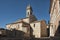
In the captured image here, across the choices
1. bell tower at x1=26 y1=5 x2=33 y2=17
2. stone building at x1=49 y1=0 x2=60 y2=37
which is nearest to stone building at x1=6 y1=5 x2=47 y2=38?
bell tower at x1=26 y1=5 x2=33 y2=17

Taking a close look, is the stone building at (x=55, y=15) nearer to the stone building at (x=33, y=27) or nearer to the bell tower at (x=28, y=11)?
the stone building at (x=33, y=27)

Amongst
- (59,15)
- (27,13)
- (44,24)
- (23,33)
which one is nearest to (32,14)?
(27,13)

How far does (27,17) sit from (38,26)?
24.2ft

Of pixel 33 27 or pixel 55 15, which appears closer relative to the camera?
pixel 55 15

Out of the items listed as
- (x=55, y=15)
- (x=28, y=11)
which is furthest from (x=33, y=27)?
(x=55, y=15)

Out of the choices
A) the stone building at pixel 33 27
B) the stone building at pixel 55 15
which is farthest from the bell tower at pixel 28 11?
Result: the stone building at pixel 55 15

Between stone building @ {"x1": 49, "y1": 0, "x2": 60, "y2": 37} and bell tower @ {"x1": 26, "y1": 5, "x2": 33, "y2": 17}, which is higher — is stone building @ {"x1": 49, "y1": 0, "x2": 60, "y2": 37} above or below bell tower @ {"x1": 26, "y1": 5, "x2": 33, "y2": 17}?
below

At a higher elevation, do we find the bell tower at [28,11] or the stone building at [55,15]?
the bell tower at [28,11]

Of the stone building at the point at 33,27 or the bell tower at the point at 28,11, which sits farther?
the bell tower at the point at 28,11

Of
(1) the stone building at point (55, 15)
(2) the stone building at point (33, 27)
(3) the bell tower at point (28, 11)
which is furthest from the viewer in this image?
(3) the bell tower at point (28, 11)

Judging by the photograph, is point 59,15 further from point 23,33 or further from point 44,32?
point 44,32

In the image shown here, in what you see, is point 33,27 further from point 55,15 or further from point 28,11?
point 55,15

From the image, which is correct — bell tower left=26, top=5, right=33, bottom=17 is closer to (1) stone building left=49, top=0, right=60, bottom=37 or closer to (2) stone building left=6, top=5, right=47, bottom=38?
(2) stone building left=6, top=5, right=47, bottom=38

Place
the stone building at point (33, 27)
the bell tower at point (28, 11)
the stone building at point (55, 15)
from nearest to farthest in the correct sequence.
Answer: the stone building at point (55, 15)
the stone building at point (33, 27)
the bell tower at point (28, 11)
